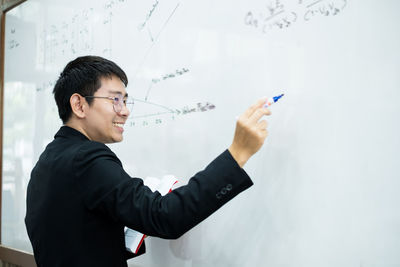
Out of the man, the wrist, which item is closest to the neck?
the man

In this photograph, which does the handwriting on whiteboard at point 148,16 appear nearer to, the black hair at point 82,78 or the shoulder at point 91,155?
the black hair at point 82,78

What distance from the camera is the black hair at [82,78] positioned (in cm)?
84

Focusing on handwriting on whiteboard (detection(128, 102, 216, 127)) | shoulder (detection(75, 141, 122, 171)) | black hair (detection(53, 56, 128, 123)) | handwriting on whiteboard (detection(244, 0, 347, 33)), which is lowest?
shoulder (detection(75, 141, 122, 171))

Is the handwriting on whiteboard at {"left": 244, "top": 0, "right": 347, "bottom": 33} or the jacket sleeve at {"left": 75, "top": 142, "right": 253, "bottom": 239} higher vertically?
the handwriting on whiteboard at {"left": 244, "top": 0, "right": 347, "bottom": 33}

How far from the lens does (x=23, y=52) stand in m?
1.58

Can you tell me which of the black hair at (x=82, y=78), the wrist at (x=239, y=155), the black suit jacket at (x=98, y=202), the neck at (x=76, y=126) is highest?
the black hair at (x=82, y=78)

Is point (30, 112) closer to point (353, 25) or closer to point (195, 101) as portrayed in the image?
point (195, 101)

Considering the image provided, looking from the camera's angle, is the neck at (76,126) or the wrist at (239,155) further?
the neck at (76,126)

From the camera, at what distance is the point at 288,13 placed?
83 cm

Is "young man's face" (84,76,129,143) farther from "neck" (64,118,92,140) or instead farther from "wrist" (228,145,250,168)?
"wrist" (228,145,250,168)

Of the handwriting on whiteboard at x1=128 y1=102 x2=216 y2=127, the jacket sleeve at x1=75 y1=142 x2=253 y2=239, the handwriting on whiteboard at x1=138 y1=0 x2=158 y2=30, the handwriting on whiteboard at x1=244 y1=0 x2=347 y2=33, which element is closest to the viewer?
the jacket sleeve at x1=75 y1=142 x2=253 y2=239

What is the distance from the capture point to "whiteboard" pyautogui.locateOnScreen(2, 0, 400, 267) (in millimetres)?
717

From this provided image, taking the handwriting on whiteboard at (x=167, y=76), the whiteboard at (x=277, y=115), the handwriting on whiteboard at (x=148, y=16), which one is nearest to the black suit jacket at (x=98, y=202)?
the whiteboard at (x=277, y=115)

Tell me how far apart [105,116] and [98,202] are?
0.21 metres
